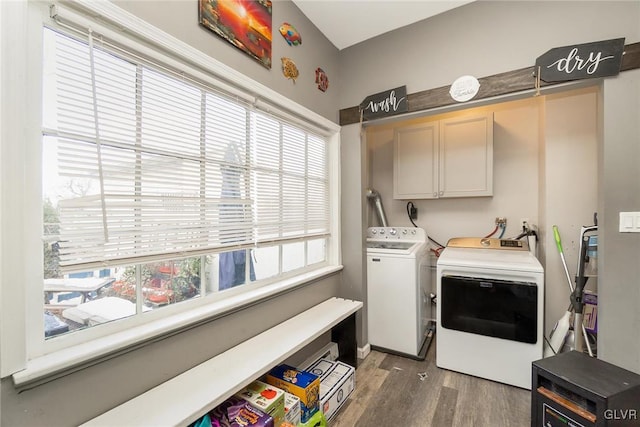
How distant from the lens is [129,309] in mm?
1238

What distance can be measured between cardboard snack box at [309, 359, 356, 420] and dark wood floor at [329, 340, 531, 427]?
70mm

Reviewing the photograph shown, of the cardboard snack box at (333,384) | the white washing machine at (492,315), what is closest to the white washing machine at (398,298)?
A: the white washing machine at (492,315)

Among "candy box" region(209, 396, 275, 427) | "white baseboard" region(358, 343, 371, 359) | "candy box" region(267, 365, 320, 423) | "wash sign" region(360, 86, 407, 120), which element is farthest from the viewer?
"white baseboard" region(358, 343, 371, 359)

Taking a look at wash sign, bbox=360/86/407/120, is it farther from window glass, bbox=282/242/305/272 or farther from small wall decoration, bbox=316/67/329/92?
window glass, bbox=282/242/305/272

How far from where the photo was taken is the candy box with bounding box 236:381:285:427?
1368 millimetres

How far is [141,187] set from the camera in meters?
1.23

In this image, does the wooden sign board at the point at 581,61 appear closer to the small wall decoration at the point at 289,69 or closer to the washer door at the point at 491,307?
the washer door at the point at 491,307

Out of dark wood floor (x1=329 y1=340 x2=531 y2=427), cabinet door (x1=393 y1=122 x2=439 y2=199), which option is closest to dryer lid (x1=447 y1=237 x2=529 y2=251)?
cabinet door (x1=393 y1=122 x2=439 y2=199)

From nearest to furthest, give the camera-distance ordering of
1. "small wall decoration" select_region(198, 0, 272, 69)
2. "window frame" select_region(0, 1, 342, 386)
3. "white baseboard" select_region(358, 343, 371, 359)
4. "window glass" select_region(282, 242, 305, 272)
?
1. "window frame" select_region(0, 1, 342, 386)
2. "small wall decoration" select_region(198, 0, 272, 69)
3. "window glass" select_region(282, 242, 305, 272)
4. "white baseboard" select_region(358, 343, 371, 359)

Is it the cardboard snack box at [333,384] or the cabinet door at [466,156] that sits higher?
the cabinet door at [466,156]

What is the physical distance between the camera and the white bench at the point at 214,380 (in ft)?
3.49

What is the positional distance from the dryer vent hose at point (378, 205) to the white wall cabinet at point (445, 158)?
32cm

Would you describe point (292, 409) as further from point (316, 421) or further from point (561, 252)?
point (561, 252)

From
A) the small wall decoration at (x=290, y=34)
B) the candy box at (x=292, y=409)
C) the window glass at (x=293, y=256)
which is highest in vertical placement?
the small wall decoration at (x=290, y=34)
